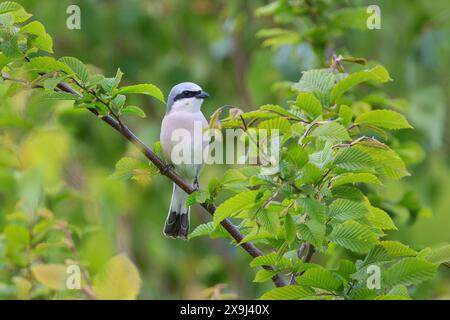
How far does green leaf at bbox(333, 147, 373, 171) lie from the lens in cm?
189

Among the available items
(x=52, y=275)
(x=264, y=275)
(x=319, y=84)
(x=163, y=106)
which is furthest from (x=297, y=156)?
(x=163, y=106)

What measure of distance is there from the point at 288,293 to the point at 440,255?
0.41 meters

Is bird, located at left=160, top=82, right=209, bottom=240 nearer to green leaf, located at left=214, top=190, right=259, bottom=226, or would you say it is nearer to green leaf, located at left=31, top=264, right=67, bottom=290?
green leaf, located at left=31, top=264, right=67, bottom=290

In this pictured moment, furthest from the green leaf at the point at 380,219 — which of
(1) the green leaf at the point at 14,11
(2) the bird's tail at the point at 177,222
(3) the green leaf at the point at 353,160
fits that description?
(1) the green leaf at the point at 14,11

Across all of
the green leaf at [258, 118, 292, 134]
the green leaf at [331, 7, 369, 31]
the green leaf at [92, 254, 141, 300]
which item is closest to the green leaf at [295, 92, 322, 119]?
the green leaf at [258, 118, 292, 134]

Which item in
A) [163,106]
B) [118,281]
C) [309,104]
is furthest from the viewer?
[163,106]

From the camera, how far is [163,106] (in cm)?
543

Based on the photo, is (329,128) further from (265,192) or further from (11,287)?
(11,287)

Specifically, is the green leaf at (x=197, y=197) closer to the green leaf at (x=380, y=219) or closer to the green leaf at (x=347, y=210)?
the green leaf at (x=347, y=210)

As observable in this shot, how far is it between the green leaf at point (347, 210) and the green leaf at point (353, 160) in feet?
0.27

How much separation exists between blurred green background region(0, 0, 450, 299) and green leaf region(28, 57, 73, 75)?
5.28 feet

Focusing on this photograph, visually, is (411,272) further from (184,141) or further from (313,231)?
(184,141)
